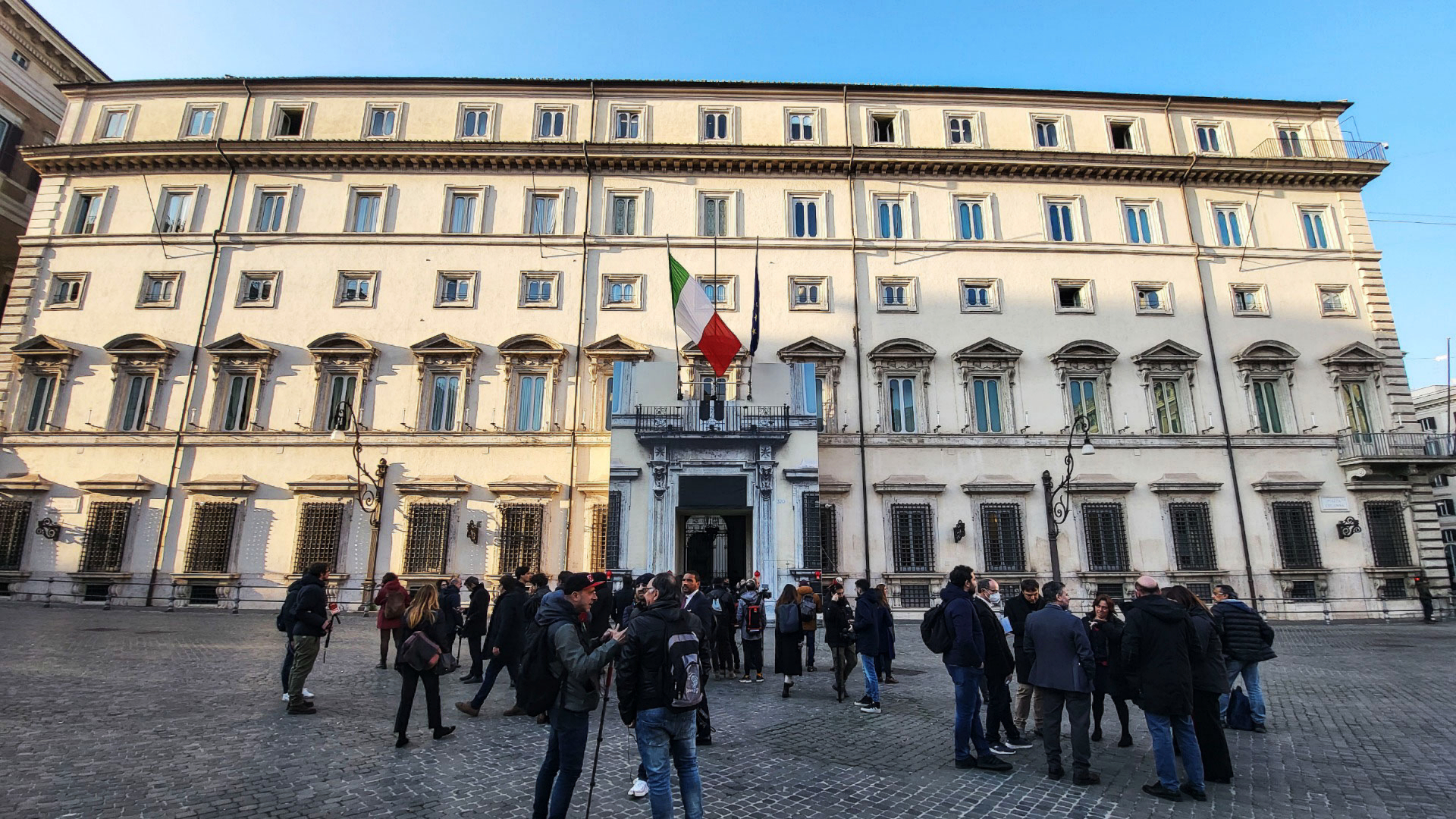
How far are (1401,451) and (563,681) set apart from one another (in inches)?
1211

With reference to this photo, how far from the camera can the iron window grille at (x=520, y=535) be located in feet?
74.8

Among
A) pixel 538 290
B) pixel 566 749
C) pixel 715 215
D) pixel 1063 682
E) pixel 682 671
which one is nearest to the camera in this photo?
pixel 682 671

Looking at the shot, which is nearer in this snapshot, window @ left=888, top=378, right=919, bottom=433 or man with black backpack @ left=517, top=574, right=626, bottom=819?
man with black backpack @ left=517, top=574, right=626, bottom=819

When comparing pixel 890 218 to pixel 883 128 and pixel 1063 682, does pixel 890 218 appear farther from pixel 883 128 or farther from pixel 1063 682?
pixel 1063 682

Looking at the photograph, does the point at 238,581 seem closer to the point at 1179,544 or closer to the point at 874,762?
the point at 874,762

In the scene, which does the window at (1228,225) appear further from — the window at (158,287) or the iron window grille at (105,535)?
the iron window grille at (105,535)

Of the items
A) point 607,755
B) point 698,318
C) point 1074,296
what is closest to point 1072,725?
point 607,755

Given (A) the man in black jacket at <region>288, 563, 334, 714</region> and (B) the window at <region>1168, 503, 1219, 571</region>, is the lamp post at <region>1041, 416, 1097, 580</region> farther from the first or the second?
(A) the man in black jacket at <region>288, 563, 334, 714</region>

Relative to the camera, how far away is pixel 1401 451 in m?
23.8

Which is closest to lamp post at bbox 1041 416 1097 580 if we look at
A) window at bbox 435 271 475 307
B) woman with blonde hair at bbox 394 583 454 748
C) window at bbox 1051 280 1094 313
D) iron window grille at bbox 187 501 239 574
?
window at bbox 1051 280 1094 313

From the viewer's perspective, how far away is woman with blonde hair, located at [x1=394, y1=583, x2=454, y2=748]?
24.4ft

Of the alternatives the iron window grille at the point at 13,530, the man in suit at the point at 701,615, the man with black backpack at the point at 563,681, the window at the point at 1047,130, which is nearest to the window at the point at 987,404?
the window at the point at 1047,130

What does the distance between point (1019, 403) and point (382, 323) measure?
2305cm

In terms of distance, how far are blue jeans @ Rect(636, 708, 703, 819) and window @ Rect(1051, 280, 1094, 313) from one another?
25085mm
